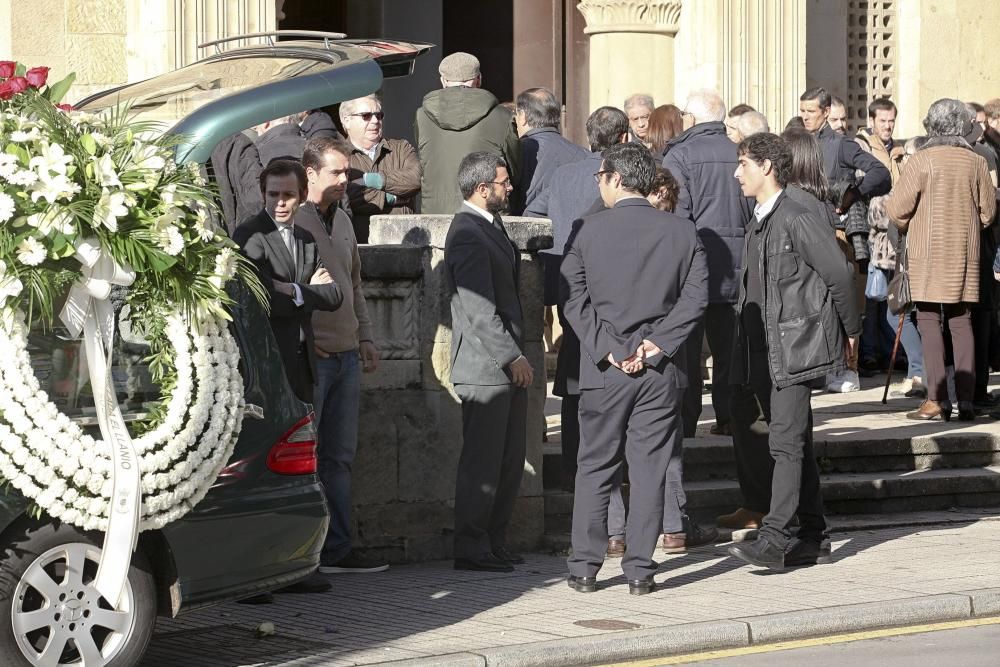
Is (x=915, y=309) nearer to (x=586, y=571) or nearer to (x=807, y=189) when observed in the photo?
(x=807, y=189)

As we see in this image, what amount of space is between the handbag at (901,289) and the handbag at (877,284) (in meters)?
1.67

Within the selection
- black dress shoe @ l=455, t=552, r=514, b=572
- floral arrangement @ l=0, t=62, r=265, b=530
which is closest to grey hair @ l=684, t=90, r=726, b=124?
black dress shoe @ l=455, t=552, r=514, b=572

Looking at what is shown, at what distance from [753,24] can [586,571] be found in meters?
8.60

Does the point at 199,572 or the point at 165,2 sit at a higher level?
the point at 165,2

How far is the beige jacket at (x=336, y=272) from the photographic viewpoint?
940cm

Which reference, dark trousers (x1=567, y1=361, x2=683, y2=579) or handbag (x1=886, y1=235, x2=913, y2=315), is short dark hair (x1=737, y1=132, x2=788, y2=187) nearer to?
dark trousers (x1=567, y1=361, x2=683, y2=579)

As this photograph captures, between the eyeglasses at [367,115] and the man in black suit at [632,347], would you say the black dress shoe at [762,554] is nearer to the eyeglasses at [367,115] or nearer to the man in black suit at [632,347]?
the man in black suit at [632,347]

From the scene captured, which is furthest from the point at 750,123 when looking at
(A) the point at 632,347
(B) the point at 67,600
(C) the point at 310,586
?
(B) the point at 67,600

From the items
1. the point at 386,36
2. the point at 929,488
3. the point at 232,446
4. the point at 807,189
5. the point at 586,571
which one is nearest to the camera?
the point at 232,446

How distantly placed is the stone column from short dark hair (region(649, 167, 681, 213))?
6659mm

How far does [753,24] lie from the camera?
16719mm

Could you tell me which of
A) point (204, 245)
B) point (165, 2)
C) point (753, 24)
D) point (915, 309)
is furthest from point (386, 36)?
point (204, 245)

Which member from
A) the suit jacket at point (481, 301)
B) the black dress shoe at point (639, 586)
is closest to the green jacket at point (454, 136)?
the suit jacket at point (481, 301)

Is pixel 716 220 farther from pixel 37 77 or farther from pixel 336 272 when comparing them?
pixel 37 77
